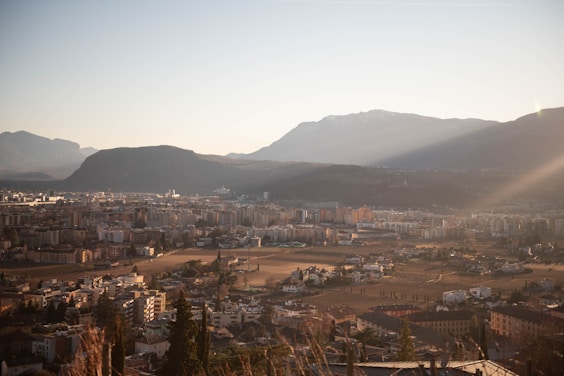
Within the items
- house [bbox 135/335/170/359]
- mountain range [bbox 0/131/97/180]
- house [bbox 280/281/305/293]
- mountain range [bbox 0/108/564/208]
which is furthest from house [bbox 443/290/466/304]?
mountain range [bbox 0/131/97/180]

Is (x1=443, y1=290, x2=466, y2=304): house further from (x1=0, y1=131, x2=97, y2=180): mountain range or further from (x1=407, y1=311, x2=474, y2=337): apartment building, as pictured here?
(x1=0, y1=131, x2=97, y2=180): mountain range

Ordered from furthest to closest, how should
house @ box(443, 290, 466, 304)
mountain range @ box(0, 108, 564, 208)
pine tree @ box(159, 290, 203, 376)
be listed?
mountain range @ box(0, 108, 564, 208), house @ box(443, 290, 466, 304), pine tree @ box(159, 290, 203, 376)

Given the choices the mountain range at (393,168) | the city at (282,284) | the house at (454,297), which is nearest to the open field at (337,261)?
the city at (282,284)

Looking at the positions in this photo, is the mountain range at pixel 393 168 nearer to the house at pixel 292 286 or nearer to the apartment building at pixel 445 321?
the house at pixel 292 286

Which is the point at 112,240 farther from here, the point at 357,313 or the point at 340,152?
the point at 340,152

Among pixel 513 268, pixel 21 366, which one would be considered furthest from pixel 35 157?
pixel 21 366

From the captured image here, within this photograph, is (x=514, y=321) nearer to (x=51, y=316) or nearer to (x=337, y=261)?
(x=51, y=316)
